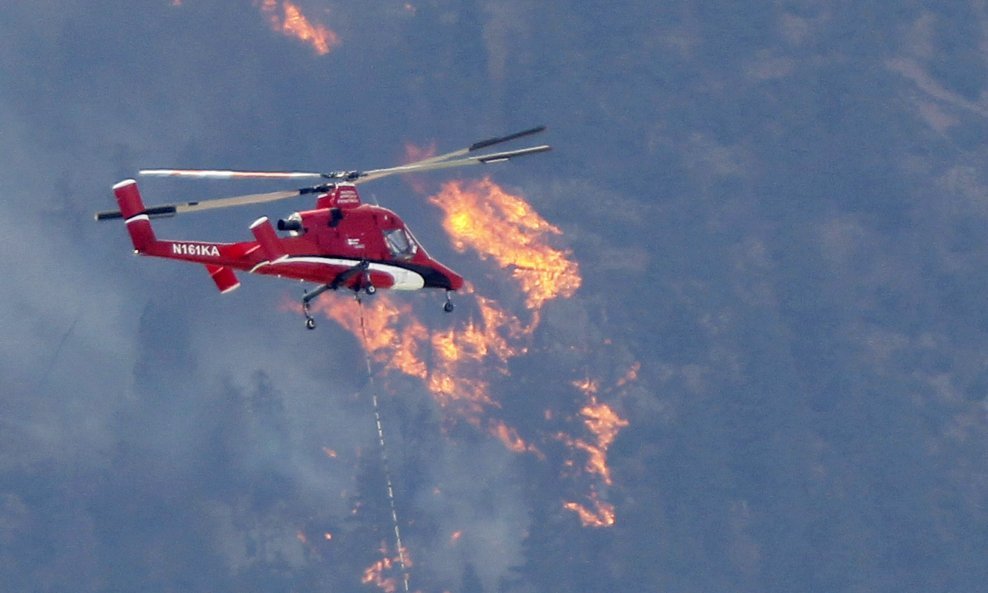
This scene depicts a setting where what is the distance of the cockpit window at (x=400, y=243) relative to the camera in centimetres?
12344

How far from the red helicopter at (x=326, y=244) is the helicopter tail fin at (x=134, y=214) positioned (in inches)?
1.9

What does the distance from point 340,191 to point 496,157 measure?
801 centimetres

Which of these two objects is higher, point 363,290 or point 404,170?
point 404,170

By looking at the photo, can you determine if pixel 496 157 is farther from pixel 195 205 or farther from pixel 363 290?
pixel 195 205

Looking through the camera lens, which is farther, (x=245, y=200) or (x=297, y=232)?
(x=297, y=232)

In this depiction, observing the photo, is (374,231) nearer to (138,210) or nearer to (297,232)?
(297,232)

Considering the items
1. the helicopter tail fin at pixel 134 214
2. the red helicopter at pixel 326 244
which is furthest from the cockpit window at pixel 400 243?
the helicopter tail fin at pixel 134 214

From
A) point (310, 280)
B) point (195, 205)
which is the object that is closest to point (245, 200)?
point (195, 205)

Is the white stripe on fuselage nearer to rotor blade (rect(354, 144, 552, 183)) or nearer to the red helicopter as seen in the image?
the red helicopter

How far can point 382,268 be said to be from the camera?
404 ft

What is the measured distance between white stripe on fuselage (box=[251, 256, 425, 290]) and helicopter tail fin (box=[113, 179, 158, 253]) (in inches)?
227

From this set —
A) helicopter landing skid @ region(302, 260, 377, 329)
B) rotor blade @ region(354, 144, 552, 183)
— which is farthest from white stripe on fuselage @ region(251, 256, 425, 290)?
rotor blade @ region(354, 144, 552, 183)

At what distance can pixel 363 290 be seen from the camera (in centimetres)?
12188

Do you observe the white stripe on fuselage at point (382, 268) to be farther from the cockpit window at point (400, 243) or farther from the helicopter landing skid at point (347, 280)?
the cockpit window at point (400, 243)
